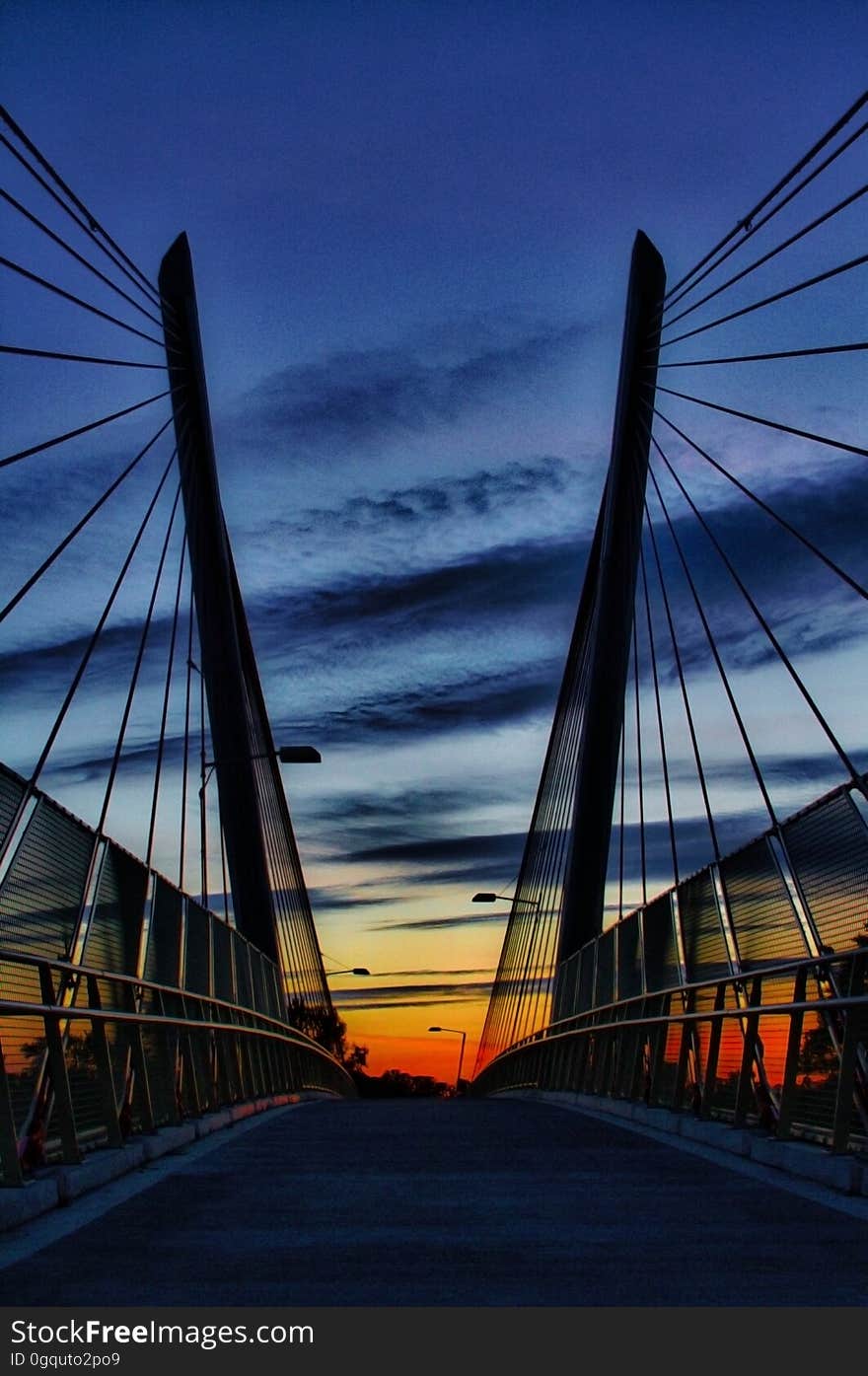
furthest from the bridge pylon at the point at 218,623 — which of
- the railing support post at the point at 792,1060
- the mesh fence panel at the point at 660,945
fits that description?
the railing support post at the point at 792,1060

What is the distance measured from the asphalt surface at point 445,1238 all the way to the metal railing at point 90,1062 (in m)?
0.37

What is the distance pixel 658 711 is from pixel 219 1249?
51.4ft

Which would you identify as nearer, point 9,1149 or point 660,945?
point 9,1149

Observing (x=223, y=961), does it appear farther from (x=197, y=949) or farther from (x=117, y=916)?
(x=117, y=916)

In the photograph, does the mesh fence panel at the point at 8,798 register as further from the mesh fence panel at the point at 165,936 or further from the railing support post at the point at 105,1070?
the mesh fence panel at the point at 165,936

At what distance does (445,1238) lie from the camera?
534cm

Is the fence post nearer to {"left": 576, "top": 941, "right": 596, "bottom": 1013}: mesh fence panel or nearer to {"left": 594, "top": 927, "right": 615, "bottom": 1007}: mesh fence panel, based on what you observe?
{"left": 594, "top": 927, "right": 615, "bottom": 1007}: mesh fence panel

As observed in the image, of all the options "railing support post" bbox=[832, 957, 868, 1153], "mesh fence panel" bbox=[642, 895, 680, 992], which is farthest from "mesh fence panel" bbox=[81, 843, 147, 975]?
"mesh fence panel" bbox=[642, 895, 680, 992]

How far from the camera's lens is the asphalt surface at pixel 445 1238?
4246 millimetres

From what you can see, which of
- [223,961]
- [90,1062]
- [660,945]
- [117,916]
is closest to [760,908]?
[660,945]

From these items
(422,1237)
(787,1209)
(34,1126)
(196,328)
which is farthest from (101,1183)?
(196,328)

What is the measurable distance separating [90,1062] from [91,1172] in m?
0.91

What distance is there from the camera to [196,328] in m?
18.8

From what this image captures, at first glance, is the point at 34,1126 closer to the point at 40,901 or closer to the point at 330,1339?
the point at 40,901
